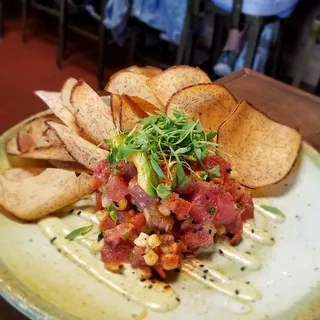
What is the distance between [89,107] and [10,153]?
0.19 m

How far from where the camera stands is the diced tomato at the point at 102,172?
1.01 m

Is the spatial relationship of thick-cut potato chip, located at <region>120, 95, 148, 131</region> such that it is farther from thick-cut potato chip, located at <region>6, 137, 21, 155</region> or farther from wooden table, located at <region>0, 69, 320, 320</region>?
wooden table, located at <region>0, 69, 320, 320</region>

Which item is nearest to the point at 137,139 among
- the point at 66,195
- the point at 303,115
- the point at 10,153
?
the point at 66,195

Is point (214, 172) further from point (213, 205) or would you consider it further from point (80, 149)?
point (80, 149)

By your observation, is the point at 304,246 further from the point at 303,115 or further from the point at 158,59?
the point at 158,59

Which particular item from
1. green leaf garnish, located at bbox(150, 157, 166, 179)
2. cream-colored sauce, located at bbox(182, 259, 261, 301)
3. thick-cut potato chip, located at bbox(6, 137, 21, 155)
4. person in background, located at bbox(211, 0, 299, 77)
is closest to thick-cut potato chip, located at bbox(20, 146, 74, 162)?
thick-cut potato chip, located at bbox(6, 137, 21, 155)

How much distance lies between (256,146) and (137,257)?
40 cm

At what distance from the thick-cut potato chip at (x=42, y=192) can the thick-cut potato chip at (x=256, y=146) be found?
301mm

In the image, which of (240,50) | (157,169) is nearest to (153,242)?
(157,169)

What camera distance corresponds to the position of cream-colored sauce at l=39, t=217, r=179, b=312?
876 mm

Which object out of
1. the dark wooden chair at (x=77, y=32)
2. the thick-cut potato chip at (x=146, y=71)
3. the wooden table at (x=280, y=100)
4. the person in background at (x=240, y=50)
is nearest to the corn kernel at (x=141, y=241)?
the thick-cut potato chip at (x=146, y=71)

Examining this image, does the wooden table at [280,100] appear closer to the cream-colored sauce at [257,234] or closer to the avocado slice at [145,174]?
the cream-colored sauce at [257,234]

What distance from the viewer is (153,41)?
332 centimetres

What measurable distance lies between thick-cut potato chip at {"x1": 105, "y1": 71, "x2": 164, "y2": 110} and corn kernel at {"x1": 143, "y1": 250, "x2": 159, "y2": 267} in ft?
1.26
